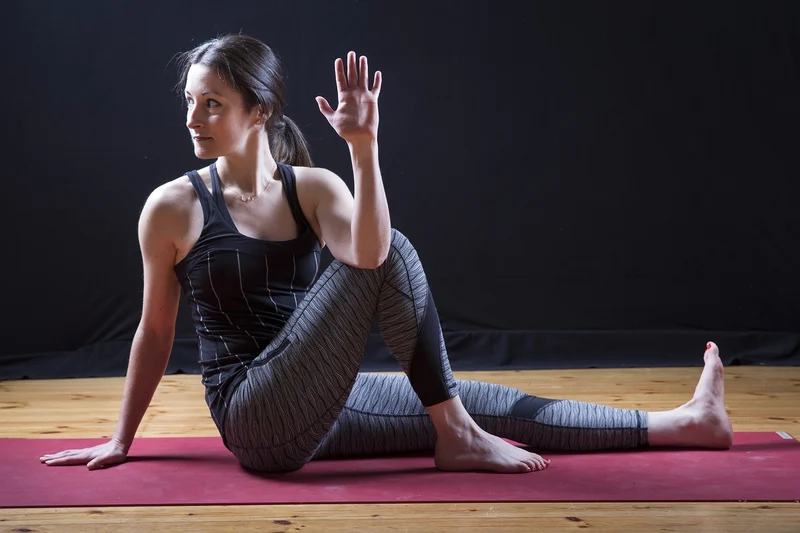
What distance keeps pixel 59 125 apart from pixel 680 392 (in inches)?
108

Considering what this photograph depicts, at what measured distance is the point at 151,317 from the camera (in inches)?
82.7

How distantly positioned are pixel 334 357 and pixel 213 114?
57 centimetres

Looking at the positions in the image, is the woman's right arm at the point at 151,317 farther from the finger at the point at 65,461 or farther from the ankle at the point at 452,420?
the ankle at the point at 452,420

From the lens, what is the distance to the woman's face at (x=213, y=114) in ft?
6.68

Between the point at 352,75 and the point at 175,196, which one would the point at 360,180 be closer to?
the point at 352,75

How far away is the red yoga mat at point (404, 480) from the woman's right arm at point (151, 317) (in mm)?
74

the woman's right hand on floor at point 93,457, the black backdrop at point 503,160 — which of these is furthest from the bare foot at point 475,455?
the black backdrop at point 503,160

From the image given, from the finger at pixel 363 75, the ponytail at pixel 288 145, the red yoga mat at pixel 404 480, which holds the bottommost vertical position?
the red yoga mat at pixel 404 480

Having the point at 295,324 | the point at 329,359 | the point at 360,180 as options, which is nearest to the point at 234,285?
the point at 295,324

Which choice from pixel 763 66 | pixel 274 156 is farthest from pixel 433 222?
pixel 274 156

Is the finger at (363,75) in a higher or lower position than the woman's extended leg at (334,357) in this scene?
higher

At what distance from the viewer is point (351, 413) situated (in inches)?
87.4

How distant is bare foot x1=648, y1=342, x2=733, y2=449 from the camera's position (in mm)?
2238

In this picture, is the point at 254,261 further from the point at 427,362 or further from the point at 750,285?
the point at 750,285
